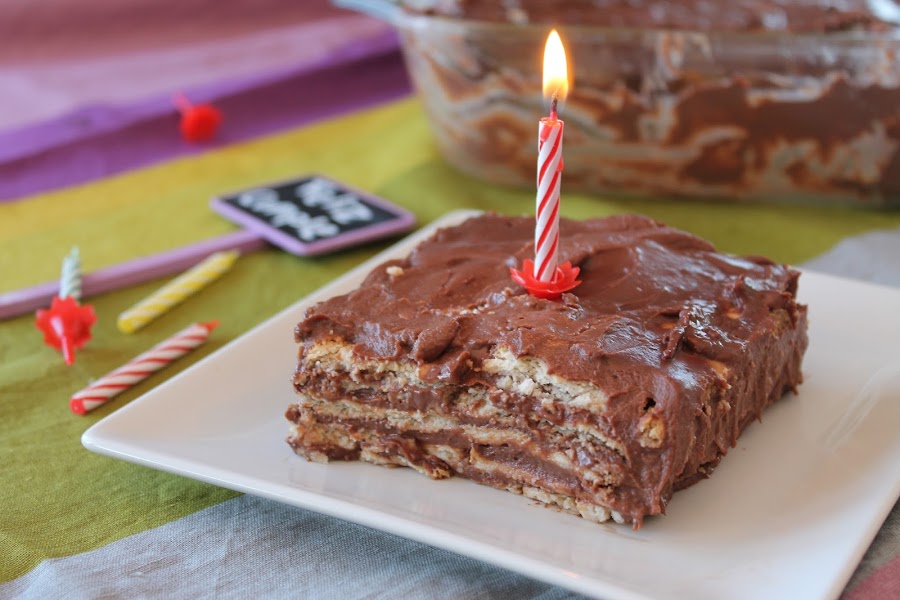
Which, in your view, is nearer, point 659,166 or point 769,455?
point 769,455

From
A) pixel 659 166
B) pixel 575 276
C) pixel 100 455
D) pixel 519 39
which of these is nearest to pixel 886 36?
pixel 659 166

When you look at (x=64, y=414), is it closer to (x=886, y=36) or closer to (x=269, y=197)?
(x=269, y=197)

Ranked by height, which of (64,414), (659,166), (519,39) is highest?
(519,39)

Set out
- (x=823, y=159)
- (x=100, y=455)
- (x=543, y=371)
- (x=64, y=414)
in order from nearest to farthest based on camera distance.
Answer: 1. (x=543, y=371)
2. (x=100, y=455)
3. (x=64, y=414)
4. (x=823, y=159)

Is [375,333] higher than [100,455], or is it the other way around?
[375,333]

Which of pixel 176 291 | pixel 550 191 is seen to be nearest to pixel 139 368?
pixel 176 291

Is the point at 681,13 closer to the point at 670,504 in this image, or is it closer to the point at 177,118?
the point at 670,504
